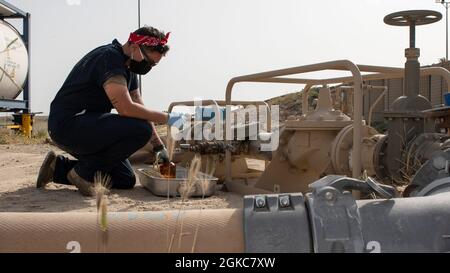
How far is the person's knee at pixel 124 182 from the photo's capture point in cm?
369

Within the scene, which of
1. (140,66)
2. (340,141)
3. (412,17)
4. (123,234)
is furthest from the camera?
(140,66)

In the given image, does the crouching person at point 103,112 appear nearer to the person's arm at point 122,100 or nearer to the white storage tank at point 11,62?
the person's arm at point 122,100

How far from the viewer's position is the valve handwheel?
8.38ft

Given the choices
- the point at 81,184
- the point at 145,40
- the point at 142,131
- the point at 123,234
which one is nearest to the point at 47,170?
the point at 81,184

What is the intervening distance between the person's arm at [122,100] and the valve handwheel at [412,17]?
160 centimetres

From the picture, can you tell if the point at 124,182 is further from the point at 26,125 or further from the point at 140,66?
the point at 26,125

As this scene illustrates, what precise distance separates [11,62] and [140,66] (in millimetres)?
8594

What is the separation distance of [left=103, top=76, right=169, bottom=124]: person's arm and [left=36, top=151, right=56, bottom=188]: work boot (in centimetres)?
70

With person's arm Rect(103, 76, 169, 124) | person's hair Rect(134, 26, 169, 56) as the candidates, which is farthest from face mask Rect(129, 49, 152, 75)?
person's arm Rect(103, 76, 169, 124)

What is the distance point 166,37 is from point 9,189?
162 cm

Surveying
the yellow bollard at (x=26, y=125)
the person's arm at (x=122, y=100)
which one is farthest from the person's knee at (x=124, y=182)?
the yellow bollard at (x=26, y=125)

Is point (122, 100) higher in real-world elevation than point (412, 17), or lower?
lower

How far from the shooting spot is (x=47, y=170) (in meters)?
3.65
